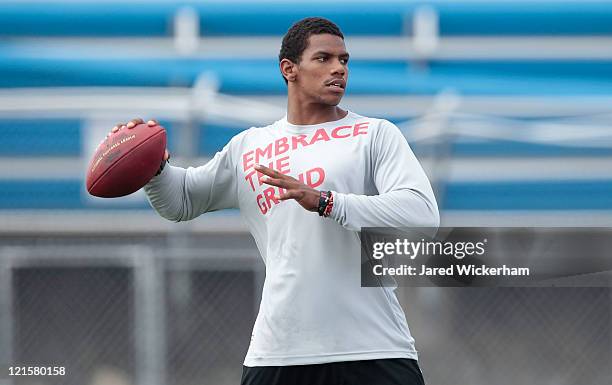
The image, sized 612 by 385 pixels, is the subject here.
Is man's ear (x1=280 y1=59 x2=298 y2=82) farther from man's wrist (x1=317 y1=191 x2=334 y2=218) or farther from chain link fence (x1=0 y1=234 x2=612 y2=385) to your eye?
chain link fence (x1=0 y1=234 x2=612 y2=385)

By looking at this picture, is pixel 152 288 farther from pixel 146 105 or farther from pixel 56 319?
pixel 146 105

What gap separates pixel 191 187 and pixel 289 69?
40cm

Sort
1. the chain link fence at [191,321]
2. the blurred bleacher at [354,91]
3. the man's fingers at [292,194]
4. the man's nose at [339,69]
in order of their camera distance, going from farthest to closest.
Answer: the blurred bleacher at [354,91], the chain link fence at [191,321], the man's nose at [339,69], the man's fingers at [292,194]

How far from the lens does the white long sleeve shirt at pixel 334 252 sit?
8.07ft

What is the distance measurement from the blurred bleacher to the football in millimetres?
2683

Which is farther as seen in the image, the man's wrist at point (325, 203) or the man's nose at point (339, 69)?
the man's nose at point (339, 69)

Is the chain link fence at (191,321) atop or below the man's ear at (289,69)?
below

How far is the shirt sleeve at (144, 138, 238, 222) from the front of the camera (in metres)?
2.74

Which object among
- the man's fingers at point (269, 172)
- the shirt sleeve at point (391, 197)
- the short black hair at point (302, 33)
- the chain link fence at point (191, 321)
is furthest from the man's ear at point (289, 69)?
the chain link fence at point (191, 321)

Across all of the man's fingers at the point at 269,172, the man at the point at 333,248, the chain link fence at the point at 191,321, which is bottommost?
the chain link fence at the point at 191,321

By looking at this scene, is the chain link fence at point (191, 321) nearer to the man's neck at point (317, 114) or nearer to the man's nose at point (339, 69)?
the man's neck at point (317, 114)

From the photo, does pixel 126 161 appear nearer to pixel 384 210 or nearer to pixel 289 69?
pixel 289 69

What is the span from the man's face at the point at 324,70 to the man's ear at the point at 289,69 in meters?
0.03

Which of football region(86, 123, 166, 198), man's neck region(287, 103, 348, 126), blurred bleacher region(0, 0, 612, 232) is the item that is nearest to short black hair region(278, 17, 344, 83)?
man's neck region(287, 103, 348, 126)
